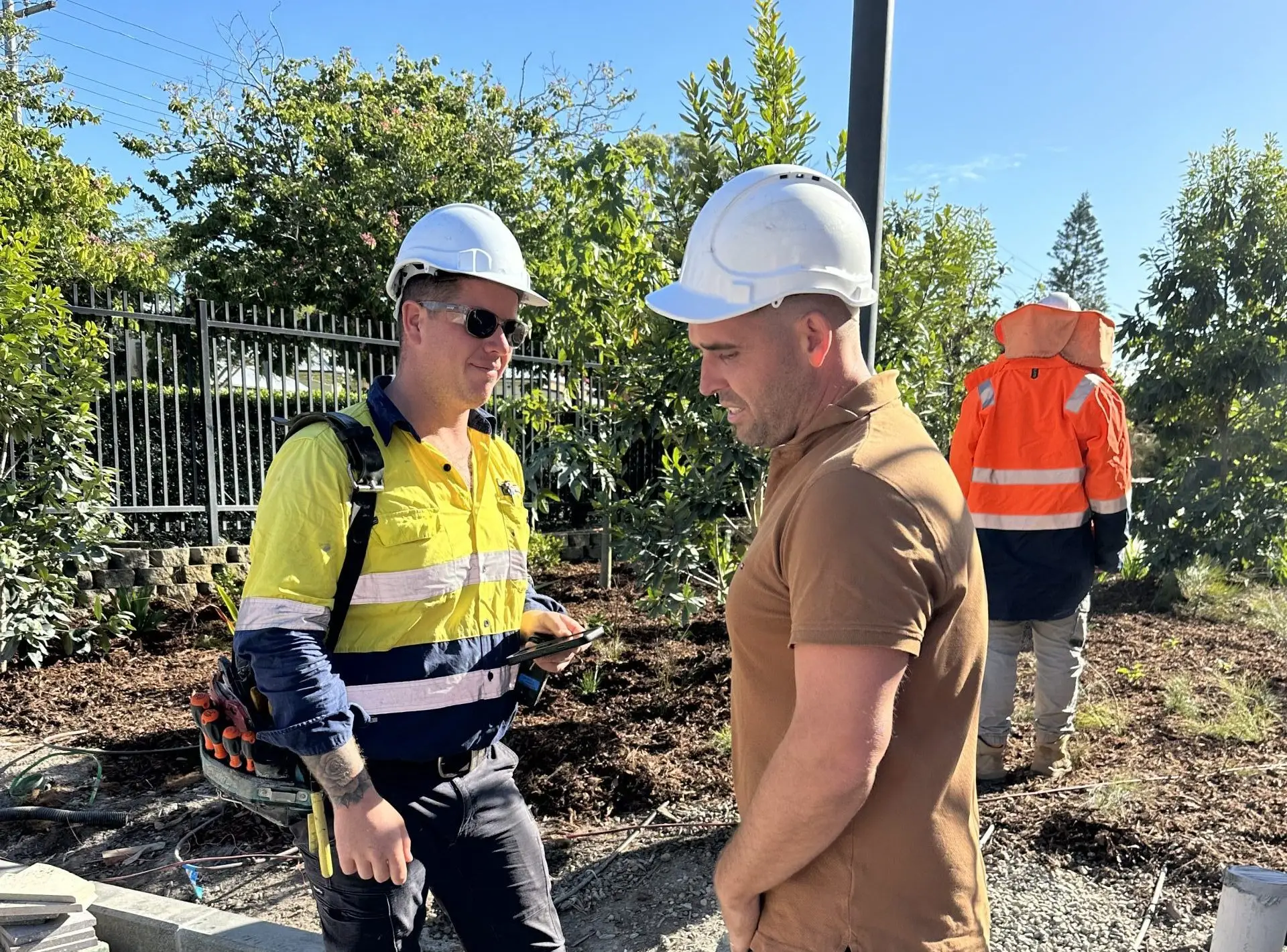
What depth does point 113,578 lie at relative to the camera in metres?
6.76

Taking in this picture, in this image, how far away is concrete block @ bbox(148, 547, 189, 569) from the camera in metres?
6.95

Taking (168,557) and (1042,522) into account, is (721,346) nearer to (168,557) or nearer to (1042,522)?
(1042,522)

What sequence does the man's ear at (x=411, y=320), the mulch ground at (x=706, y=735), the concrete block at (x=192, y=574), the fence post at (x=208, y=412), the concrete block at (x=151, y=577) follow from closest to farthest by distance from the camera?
the man's ear at (x=411, y=320)
the mulch ground at (x=706, y=735)
the concrete block at (x=151, y=577)
the concrete block at (x=192, y=574)
the fence post at (x=208, y=412)

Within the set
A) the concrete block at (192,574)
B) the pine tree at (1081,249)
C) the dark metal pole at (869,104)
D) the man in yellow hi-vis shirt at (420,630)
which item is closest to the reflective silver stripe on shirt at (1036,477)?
the dark metal pole at (869,104)

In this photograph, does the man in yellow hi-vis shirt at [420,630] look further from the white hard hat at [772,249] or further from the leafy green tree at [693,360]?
the leafy green tree at [693,360]

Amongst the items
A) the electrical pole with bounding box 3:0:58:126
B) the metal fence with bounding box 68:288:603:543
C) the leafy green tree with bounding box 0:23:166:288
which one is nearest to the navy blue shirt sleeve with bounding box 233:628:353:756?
the metal fence with bounding box 68:288:603:543

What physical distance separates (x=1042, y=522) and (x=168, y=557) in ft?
20.9

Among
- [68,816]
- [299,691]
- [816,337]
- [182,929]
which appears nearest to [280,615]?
[299,691]

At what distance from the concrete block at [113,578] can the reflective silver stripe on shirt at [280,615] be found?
235 inches

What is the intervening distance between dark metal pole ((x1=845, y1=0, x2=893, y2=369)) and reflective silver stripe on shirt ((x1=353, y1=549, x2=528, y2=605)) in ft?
4.57

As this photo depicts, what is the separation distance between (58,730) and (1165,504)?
8.42 m

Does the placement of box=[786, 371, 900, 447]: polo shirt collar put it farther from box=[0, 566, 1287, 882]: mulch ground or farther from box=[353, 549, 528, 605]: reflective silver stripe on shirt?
box=[0, 566, 1287, 882]: mulch ground

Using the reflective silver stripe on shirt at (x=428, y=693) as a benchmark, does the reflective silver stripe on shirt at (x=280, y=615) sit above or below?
above

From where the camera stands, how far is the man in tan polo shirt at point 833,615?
1143 millimetres
